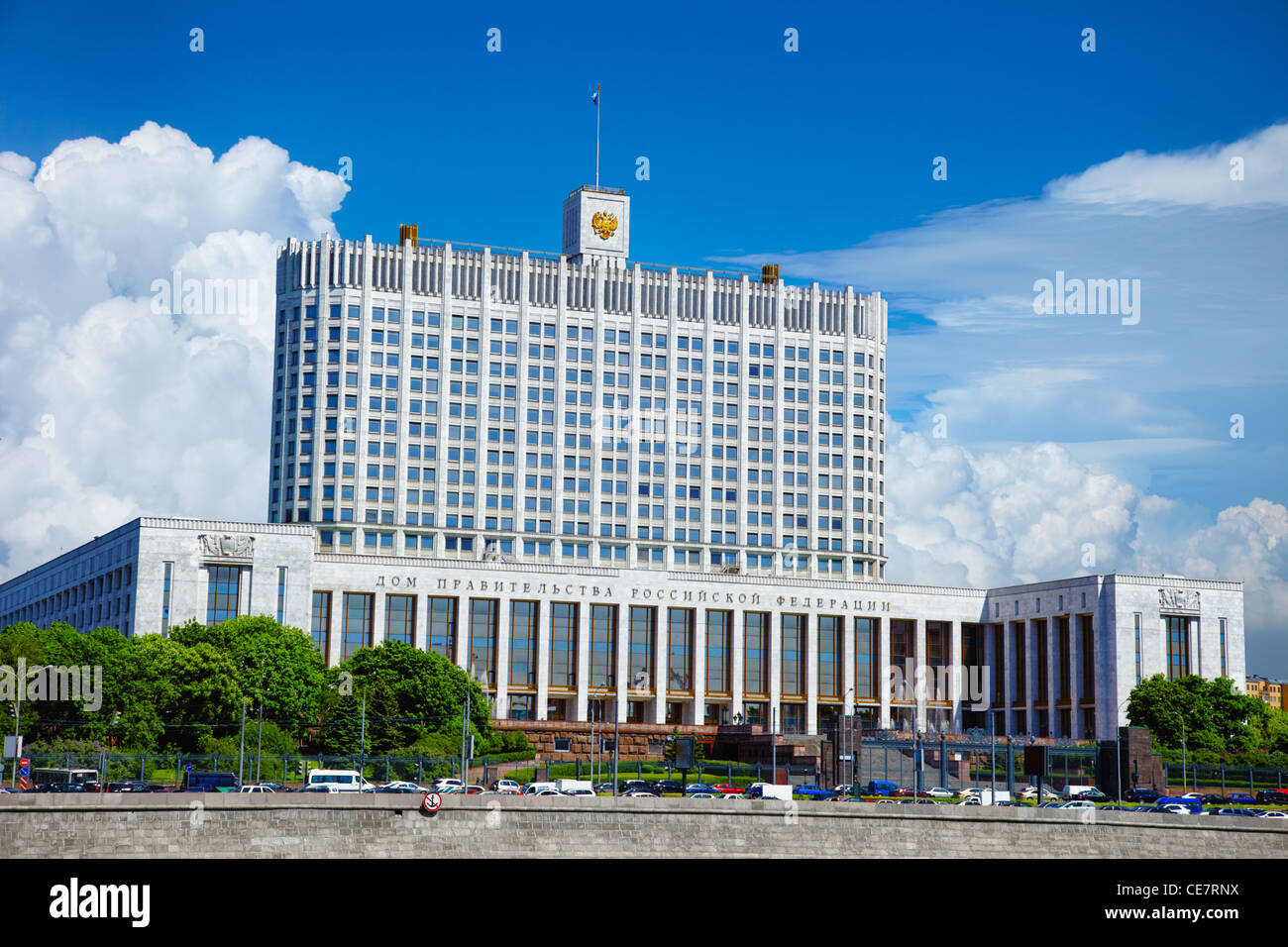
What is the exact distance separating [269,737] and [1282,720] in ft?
293

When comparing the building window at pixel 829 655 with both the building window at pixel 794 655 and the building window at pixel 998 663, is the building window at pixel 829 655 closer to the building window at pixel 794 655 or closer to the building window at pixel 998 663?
the building window at pixel 794 655

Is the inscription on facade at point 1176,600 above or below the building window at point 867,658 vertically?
above

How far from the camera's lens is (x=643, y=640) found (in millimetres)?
172625

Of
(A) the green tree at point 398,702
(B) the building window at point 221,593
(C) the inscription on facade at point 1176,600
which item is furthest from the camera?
(C) the inscription on facade at point 1176,600

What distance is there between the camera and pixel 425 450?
625 feet

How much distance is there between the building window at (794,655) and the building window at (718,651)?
20.2ft

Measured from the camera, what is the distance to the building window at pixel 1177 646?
164125 millimetres

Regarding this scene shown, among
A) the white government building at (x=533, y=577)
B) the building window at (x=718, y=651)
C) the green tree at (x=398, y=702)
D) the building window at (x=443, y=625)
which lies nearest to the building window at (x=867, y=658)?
the white government building at (x=533, y=577)

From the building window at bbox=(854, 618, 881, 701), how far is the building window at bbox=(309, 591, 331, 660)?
5607 cm

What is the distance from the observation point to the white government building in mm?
161875

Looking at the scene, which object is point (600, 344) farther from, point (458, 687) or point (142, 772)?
point (142, 772)

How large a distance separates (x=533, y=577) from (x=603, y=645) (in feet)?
34.3

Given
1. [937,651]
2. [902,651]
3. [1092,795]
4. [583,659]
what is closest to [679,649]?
[583,659]
